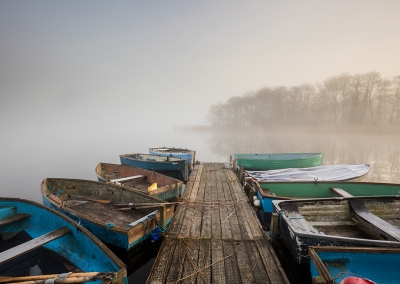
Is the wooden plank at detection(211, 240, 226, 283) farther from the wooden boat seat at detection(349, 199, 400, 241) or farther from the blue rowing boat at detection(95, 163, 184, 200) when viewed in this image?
the wooden boat seat at detection(349, 199, 400, 241)

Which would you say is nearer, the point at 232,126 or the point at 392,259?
the point at 392,259

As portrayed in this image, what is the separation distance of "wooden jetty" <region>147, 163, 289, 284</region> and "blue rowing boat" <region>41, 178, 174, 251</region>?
691 millimetres

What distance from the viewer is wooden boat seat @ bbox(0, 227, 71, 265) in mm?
3720

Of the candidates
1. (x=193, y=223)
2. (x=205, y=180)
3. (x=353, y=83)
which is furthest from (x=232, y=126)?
(x=193, y=223)

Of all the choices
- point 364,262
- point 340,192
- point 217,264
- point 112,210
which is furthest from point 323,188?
point 112,210

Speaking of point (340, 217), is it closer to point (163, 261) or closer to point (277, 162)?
point (163, 261)

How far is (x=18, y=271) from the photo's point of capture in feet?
14.7

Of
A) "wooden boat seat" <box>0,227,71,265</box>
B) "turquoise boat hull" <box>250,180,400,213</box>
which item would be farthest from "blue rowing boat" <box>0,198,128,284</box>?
"turquoise boat hull" <box>250,180,400,213</box>

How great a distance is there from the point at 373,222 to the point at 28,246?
8581 mm

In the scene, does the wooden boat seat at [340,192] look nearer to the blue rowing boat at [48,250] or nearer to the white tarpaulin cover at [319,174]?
the white tarpaulin cover at [319,174]

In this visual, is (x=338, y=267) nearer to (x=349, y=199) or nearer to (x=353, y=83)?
(x=349, y=199)

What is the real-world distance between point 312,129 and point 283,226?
6340 cm

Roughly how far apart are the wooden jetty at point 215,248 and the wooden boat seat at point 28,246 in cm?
238

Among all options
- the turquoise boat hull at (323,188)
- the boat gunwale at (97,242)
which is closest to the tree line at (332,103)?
the turquoise boat hull at (323,188)
